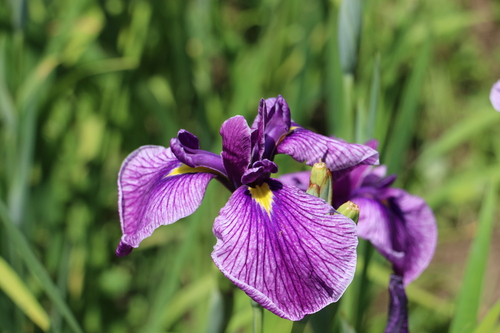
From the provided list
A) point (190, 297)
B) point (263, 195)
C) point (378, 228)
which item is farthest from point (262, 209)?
point (190, 297)

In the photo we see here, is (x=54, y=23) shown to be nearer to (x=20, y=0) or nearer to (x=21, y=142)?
(x=20, y=0)

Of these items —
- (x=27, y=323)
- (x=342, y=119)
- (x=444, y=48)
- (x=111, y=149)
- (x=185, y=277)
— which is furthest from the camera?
(x=444, y=48)

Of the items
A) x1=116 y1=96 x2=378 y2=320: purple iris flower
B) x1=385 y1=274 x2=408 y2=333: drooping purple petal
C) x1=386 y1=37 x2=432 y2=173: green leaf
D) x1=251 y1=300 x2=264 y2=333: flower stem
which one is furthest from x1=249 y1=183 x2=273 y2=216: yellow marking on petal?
x1=386 y1=37 x2=432 y2=173: green leaf

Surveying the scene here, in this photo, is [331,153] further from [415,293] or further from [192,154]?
[415,293]

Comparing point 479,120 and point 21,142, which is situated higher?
point 479,120

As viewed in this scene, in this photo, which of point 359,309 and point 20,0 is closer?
point 359,309

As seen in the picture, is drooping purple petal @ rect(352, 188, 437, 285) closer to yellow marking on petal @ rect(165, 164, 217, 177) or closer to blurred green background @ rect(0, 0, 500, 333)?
blurred green background @ rect(0, 0, 500, 333)

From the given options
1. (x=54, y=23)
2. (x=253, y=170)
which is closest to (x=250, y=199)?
(x=253, y=170)
